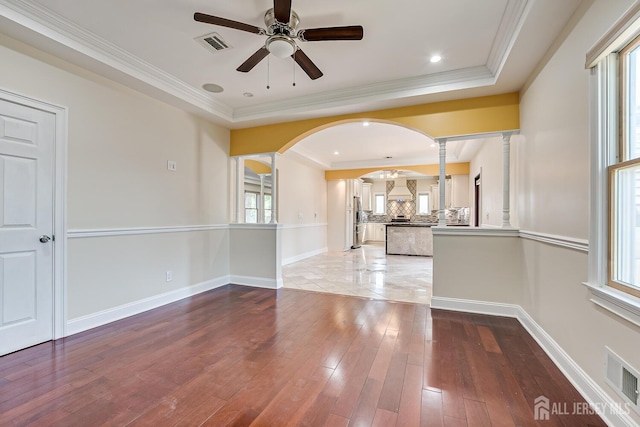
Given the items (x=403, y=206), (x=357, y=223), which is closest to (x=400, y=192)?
(x=403, y=206)

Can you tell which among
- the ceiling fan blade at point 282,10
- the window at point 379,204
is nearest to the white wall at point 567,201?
the ceiling fan blade at point 282,10

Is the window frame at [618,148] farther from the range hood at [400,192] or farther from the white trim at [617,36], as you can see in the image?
the range hood at [400,192]

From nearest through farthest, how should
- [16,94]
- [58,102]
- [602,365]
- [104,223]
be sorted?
1. [602,365]
2. [16,94]
3. [58,102]
4. [104,223]

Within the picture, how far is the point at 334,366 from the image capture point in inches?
84.1

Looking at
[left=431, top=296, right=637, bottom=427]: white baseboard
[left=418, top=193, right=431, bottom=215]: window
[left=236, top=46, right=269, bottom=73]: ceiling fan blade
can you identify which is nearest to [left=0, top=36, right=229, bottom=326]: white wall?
[left=236, top=46, right=269, bottom=73]: ceiling fan blade

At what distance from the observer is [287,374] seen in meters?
2.03

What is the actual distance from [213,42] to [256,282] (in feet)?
10.6

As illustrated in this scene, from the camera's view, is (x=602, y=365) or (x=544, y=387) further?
(x=544, y=387)

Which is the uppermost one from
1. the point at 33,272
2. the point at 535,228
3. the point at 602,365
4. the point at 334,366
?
the point at 535,228

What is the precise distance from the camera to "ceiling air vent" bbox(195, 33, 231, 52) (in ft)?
8.32

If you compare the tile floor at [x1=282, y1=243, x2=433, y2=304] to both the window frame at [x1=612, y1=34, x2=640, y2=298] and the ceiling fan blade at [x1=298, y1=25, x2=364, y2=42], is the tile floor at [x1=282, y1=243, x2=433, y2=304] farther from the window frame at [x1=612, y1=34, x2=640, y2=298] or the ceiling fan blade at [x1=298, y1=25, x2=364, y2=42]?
the ceiling fan blade at [x1=298, y1=25, x2=364, y2=42]

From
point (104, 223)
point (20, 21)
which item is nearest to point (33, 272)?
point (104, 223)

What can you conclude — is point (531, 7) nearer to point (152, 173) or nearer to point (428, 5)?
point (428, 5)

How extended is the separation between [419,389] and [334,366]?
607 mm
